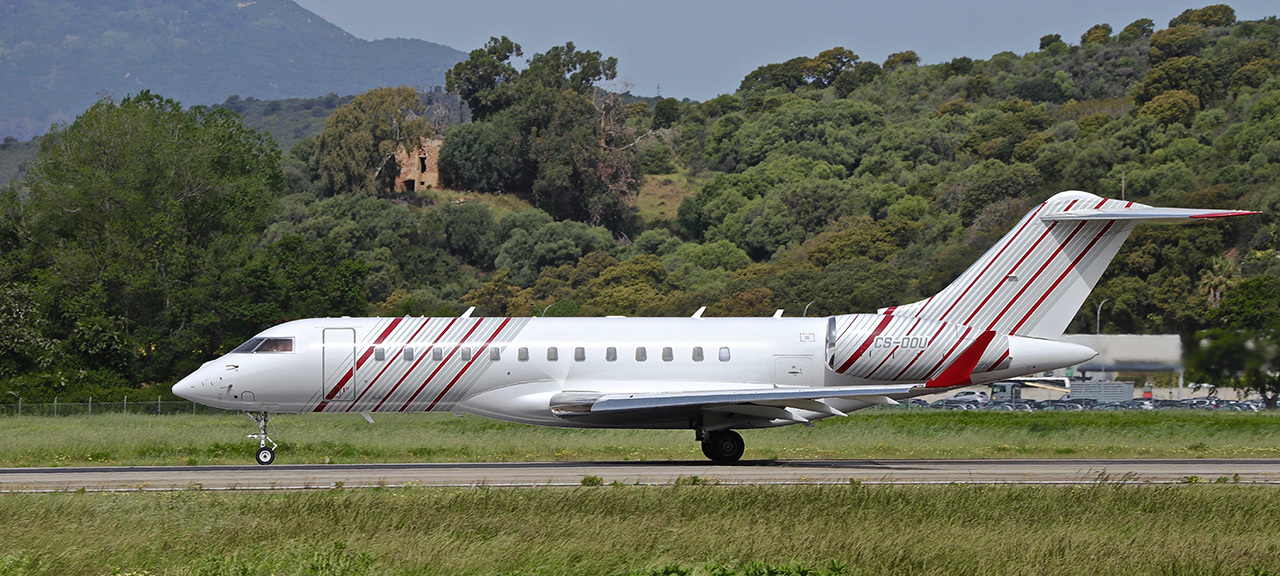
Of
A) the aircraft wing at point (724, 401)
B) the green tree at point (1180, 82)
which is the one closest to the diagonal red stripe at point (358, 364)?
the aircraft wing at point (724, 401)

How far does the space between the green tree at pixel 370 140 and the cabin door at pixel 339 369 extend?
145 meters

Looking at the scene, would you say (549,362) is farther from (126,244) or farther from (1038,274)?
(126,244)

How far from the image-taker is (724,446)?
30500 mm

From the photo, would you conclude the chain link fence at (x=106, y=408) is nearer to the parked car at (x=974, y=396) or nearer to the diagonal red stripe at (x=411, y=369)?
the diagonal red stripe at (x=411, y=369)

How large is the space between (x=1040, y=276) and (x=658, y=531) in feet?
53.7

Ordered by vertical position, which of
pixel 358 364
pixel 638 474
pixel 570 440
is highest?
pixel 358 364

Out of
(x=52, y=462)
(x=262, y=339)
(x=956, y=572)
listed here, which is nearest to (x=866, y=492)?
(x=956, y=572)

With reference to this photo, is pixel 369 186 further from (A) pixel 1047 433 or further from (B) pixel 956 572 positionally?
(B) pixel 956 572

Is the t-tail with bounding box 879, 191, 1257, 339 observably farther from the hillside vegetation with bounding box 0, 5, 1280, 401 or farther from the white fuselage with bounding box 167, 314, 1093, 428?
the hillside vegetation with bounding box 0, 5, 1280, 401

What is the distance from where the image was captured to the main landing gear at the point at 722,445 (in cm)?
3048

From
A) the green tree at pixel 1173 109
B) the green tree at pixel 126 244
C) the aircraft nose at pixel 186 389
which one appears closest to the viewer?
the aircraft nose at pixel 186 389

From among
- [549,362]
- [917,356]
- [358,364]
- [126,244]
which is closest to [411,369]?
[358,364]

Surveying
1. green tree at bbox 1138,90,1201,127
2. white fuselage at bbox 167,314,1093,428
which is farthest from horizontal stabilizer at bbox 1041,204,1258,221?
green tree at bbox 1138,90,1201,127

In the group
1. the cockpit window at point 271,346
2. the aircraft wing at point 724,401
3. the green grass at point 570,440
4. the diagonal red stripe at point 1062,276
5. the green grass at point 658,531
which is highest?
the diagonal red stripe at point 1062,276
